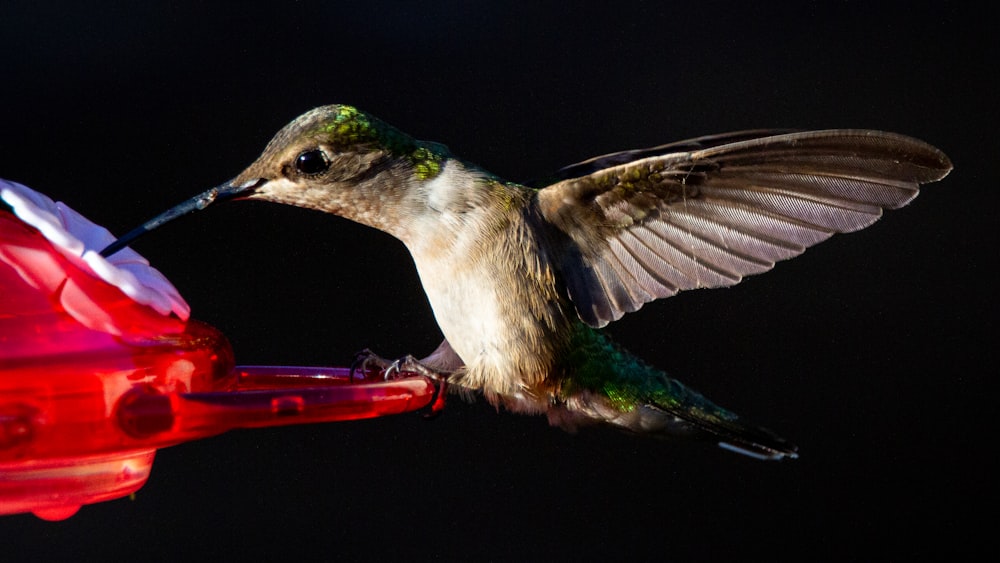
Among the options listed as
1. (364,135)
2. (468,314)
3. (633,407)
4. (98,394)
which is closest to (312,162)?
(364,135)

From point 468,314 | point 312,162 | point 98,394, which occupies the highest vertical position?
point 312,162

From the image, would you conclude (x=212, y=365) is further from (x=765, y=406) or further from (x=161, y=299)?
(x=765, y=406)

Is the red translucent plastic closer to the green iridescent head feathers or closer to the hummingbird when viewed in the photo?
the hummingbird

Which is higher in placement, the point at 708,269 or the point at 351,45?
the point at 351,45

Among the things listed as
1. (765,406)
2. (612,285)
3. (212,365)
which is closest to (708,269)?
(612,285)

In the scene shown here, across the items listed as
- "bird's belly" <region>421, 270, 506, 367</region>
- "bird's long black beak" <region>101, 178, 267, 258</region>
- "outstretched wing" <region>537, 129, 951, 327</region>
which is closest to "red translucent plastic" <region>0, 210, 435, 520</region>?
"bird's long black beak" <region>101, 178, 267, 258</region>

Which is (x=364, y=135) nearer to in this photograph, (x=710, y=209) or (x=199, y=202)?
(x=199, y=202)
